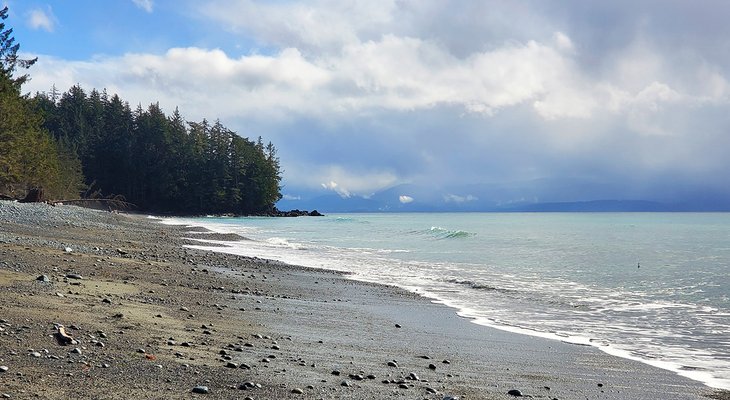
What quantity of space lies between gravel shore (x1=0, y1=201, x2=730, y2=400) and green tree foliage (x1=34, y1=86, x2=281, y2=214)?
3852 inches

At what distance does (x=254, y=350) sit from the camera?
7648mm

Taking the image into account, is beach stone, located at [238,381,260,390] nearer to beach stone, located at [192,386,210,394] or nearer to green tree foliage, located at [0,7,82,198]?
beach stone, located at [192,386,210,394]

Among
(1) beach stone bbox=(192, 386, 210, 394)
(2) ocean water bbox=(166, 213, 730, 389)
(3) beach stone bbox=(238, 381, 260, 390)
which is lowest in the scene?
(2) ocean water bbox=(166, 213, 730, 389)

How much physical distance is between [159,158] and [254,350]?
350 ft

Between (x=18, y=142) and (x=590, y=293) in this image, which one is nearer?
Answer: (x=590, y=293)

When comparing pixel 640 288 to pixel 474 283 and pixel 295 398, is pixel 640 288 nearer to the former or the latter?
pixel 474 283

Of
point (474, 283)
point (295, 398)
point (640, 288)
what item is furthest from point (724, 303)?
point (295, 398)

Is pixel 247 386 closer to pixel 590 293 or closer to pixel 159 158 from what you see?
pixel 590 293

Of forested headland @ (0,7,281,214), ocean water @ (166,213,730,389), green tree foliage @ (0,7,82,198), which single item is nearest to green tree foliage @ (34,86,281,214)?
forested headland @ (0,7,281,214)

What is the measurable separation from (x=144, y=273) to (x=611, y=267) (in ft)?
64.5

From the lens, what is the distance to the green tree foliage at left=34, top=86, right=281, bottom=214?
10656 centimetres

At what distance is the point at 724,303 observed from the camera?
51.2 feet

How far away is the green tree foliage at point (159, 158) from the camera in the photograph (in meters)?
107

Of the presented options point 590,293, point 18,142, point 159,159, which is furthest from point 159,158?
point 590,293
